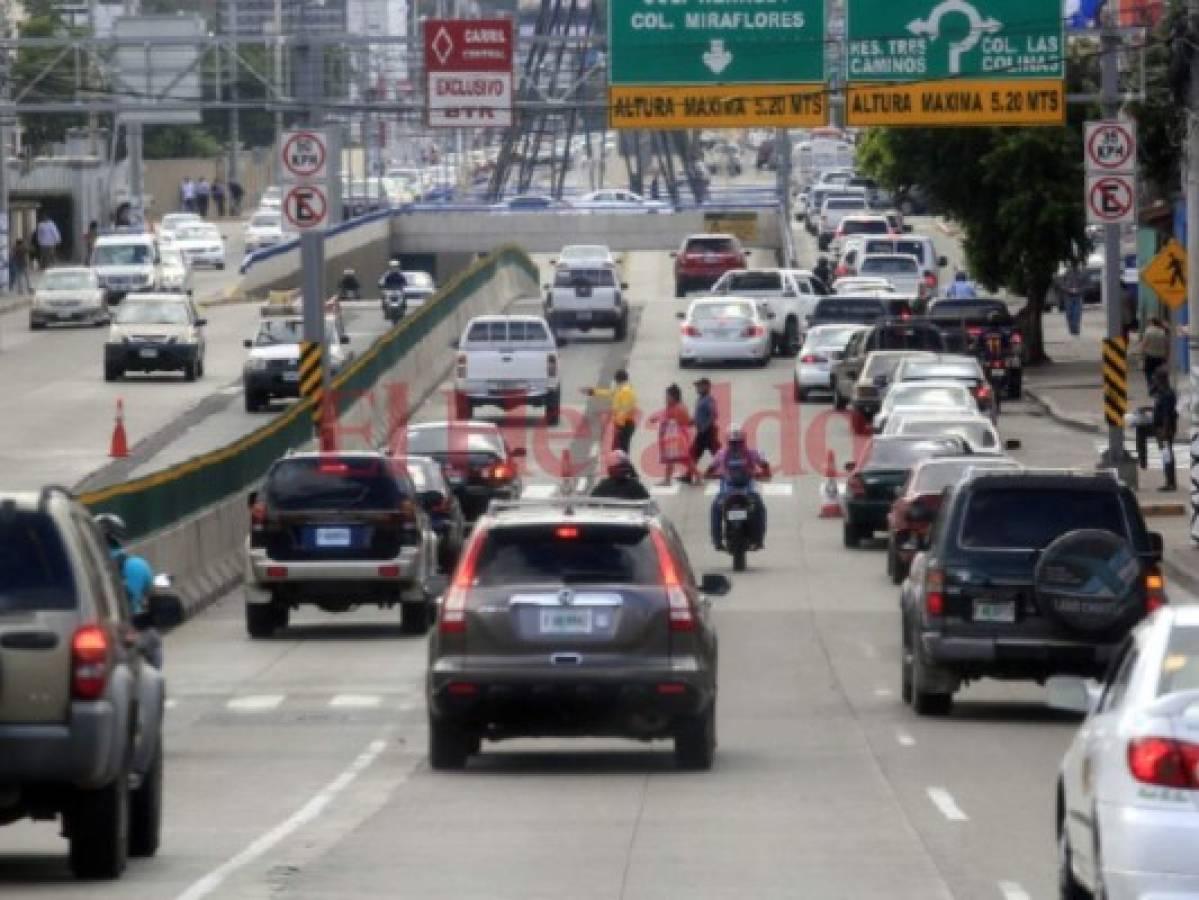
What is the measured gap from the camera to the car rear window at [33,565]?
13.9 m

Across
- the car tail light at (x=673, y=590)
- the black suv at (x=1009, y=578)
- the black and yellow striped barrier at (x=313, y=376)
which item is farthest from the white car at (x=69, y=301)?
the car tail light at (x=673, y=590)

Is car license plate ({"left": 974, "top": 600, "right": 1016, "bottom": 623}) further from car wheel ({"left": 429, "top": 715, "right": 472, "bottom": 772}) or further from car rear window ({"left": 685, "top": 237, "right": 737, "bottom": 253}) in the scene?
car rear window ({"left": 685, "top": 237, "right": 737, "bottom": 253})

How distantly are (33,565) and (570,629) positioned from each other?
5.53m

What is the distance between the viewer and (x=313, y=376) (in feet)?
155

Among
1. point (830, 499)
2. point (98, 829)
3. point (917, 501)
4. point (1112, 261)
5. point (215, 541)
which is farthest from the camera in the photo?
point (1112, 261)

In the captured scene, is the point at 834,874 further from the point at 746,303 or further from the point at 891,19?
the point at 746,303

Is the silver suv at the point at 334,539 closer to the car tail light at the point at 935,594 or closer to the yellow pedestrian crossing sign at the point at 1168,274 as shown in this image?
the car tail light at the point at 935,594

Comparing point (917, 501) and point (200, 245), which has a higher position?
point (200, 245)

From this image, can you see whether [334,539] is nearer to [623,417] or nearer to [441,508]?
[441,508]

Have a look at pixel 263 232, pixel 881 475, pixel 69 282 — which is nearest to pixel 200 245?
pixel 263 232

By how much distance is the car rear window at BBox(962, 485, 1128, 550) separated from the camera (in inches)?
912

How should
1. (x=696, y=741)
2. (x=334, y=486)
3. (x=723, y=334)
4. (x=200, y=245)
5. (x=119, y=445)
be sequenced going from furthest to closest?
(x=200, y=245) → (x=723, y=334) → (x=119, y=445) → (x=334, y=486) → (x=696, y=741)

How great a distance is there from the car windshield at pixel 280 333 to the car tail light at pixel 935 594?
1498 inches

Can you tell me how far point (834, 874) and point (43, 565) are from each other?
150 inches
